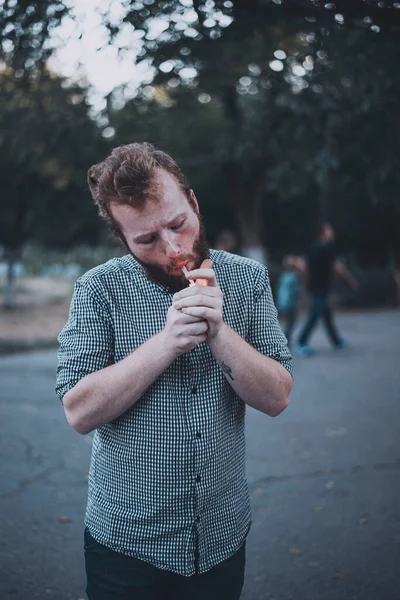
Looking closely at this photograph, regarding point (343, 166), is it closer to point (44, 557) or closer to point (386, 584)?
point (386, 584)

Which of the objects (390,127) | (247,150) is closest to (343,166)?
(390,127)

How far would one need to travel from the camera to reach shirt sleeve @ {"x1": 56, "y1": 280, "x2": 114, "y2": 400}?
1736mm

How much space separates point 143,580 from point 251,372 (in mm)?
679

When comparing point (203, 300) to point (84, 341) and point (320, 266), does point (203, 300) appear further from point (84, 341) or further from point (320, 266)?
point (320, 266)

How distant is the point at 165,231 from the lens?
1.71m

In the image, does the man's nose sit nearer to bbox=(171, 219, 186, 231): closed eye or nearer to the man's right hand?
bbox=(171, 219, 186, 231): closed eye

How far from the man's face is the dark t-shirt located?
9189 mm

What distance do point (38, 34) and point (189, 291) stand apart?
311 centimetres

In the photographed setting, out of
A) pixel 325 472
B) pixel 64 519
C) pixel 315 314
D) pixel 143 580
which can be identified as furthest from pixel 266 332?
pixel 315 314

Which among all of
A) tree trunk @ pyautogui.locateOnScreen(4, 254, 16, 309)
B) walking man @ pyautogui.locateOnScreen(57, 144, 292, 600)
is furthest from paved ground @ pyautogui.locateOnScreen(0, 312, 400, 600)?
tree trunk @ pyautogui.locateOnScreen(4, 254, 16, 309)

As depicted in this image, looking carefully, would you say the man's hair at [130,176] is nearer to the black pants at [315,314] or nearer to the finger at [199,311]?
the finger at [199,311]

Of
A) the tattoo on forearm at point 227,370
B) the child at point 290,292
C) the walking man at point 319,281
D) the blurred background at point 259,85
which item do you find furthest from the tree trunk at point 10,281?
the tattoo on forearm at point 227,370

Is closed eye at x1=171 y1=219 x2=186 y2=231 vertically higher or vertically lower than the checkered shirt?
higher

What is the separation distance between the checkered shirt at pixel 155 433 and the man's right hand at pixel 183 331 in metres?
0.24
